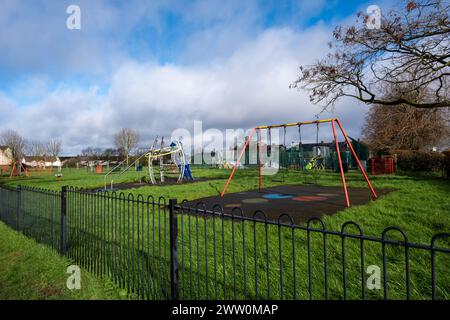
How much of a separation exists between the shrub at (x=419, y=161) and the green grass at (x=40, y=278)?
69.5 ft

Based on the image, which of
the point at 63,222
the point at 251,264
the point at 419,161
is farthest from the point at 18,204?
the point at 419,161

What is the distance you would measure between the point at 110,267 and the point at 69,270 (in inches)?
28.1

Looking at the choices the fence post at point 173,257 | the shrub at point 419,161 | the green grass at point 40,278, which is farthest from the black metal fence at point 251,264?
the shrub at point 419,161

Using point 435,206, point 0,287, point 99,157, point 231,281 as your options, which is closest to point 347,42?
point 435,206

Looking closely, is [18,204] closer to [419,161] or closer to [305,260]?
[305,260]

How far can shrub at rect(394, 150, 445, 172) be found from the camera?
19.2 metres

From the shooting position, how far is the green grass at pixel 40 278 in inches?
129

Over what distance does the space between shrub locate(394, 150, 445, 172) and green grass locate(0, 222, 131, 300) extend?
21.2m

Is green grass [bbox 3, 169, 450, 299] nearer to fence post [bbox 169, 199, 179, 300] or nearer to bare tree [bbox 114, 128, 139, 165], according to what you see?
fence post [bbox 169, 199, 179, 300]

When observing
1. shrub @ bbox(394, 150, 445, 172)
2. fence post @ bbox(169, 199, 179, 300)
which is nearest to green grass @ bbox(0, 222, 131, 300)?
fence post @ bbox(169, 199, 179, 300)

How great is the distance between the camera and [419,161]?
2098 centimetres

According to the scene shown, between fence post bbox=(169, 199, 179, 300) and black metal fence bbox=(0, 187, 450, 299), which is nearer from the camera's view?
black metal fence bbox=(0, 187, 450, 299)

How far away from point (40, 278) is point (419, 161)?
79.2 ft

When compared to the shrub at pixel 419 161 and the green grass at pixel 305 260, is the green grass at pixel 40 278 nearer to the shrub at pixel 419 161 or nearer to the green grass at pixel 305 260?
the green grass at pixel 305 260
